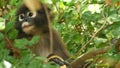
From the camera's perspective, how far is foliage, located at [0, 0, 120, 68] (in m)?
1.00

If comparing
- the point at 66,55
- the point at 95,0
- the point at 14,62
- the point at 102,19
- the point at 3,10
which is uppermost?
the point at 66,55

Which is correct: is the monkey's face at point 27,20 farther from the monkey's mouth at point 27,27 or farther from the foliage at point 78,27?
the foliage at point 78,27

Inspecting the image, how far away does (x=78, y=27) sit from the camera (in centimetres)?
185

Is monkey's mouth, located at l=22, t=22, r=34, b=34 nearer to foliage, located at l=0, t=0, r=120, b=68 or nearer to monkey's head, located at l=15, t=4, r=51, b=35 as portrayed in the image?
monkey's head, located at l=15, t=4, r=51, b=35

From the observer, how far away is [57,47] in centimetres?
262

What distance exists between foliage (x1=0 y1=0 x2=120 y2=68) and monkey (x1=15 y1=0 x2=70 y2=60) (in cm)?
27

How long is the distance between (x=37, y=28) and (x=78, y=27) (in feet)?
2.03

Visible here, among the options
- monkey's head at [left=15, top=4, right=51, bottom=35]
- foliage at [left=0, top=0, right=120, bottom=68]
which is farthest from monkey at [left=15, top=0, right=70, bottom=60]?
foliage at [left=0, top=0, right=120, bottom=68]

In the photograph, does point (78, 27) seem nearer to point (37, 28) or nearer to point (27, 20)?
point (27, 20)

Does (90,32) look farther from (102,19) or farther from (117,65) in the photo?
(117,65)

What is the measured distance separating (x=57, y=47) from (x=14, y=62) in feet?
5.43

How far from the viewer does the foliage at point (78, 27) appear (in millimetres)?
1004

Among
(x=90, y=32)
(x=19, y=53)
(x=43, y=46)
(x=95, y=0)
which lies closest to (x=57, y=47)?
(x=43, y=46)

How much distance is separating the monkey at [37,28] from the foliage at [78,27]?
0.27 m
